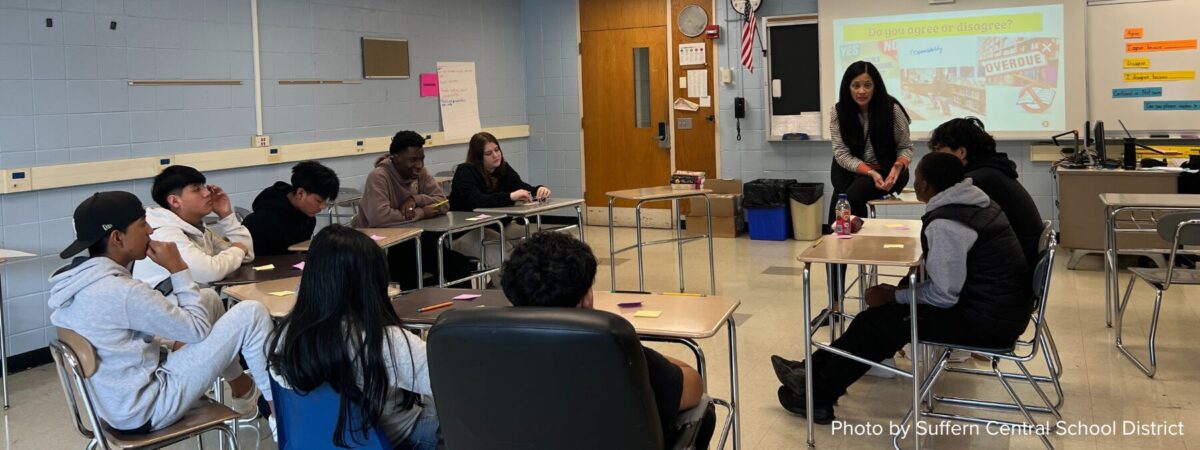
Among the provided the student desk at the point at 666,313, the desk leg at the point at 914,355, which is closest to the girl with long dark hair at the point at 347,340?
the student desk at the point at 666,313

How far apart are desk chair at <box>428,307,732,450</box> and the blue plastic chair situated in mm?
420

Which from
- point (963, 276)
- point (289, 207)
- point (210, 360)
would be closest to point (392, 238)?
point (289, 207)

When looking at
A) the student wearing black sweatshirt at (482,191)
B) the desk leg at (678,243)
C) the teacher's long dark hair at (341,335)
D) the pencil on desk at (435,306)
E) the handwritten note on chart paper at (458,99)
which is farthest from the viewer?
the handwritten note on chart paper at (458,99)

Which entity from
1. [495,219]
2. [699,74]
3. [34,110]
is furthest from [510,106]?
[34,110]

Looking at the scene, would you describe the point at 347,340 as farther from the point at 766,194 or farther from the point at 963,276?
the point at 766,194

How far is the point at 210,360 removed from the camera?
2.71 meters

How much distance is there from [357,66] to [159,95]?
190 cm

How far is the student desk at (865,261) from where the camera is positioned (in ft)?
11.0

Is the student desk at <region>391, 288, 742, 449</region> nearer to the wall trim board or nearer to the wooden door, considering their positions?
the wall trim board

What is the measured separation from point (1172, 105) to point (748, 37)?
10.7ft

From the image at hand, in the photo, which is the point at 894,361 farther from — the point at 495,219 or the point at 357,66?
the point at 357,66

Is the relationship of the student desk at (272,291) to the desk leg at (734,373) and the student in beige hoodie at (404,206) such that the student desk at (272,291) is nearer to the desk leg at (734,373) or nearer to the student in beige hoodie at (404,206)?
the desk leg at (734,373)

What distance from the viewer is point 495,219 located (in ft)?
17.5

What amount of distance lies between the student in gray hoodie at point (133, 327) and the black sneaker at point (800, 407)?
2038mm
